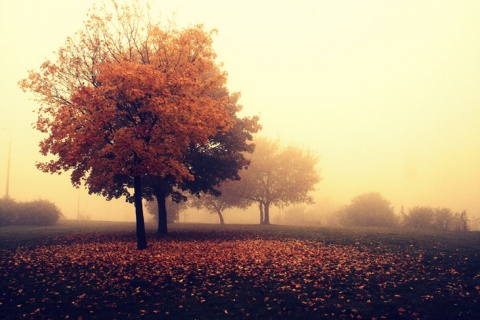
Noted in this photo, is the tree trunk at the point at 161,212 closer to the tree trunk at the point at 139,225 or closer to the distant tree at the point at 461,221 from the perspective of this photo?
the tree trunk at the point at 139,225

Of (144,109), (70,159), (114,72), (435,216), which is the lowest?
(435,216)

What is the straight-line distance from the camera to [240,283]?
1164 cm

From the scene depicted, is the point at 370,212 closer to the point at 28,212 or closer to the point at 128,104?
the point at 128,104

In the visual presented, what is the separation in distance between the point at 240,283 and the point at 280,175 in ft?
119

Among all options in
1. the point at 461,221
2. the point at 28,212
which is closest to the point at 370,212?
the point at 461,221

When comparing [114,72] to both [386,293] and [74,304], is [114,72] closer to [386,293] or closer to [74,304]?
[74,304]

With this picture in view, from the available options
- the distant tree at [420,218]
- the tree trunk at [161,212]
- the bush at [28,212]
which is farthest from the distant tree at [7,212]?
the distant tree at [420,218]

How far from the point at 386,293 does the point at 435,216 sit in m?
36.7

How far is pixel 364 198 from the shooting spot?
50.1 metres

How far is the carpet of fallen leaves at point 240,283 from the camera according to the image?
9297mm

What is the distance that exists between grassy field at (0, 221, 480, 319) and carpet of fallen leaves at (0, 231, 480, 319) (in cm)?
3

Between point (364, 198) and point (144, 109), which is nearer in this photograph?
point (144, 109)

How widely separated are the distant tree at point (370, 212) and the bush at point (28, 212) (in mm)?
44071

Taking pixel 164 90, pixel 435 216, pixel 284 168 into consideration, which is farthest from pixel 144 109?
pixel 435 216
